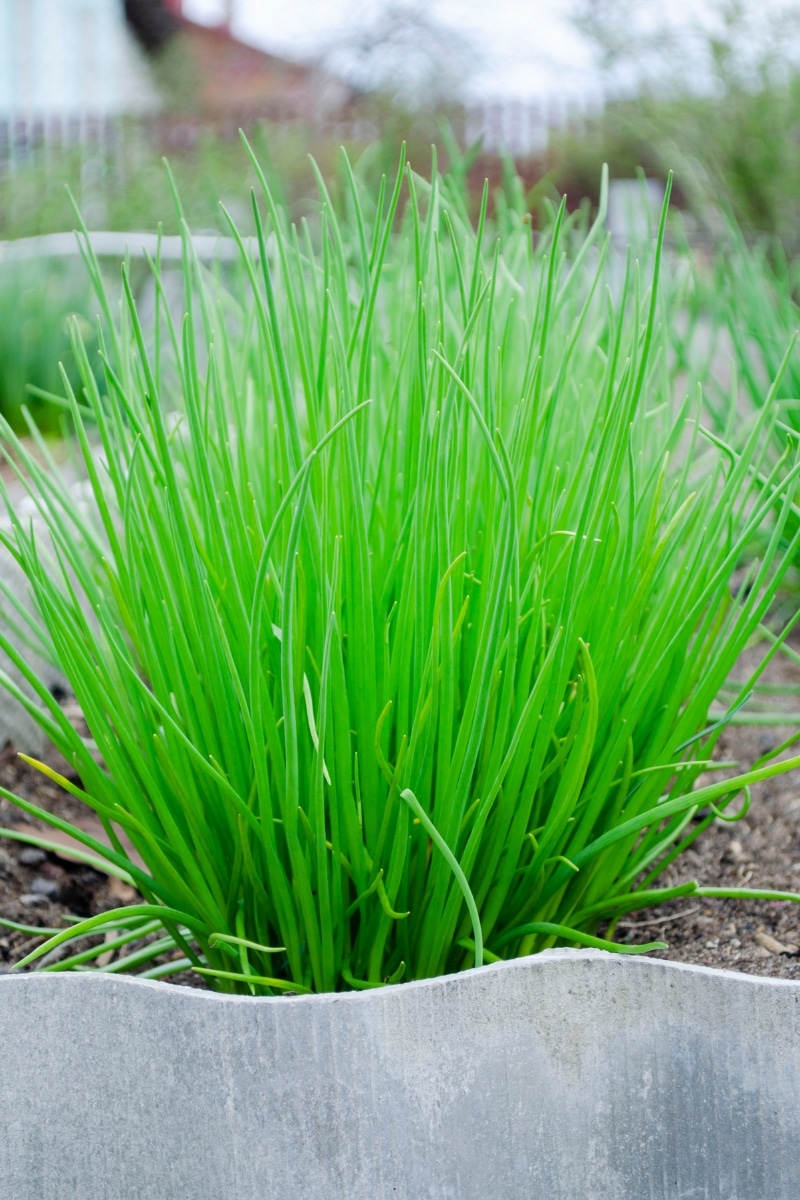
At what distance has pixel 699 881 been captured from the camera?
1041 millimetres

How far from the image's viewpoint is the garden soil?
89 cm

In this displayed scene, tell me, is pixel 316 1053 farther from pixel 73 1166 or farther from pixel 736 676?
pixel 736 676

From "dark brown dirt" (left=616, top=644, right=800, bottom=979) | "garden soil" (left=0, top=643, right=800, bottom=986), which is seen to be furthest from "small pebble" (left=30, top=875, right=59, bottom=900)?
"dark brown dirt" (left=616, top=644, right=800, bottom=979)

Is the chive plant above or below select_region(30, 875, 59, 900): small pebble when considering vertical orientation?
above

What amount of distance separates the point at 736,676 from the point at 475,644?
0.93m

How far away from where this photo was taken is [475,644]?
750mm

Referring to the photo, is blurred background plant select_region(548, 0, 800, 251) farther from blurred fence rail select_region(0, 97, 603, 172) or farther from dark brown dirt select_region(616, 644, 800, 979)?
dark brown dirt select_region(616, 644, 800, 979)

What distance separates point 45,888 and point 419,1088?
529 mm

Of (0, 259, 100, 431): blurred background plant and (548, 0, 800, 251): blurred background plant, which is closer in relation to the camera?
(0, 259, 100, 431): blurred background plant

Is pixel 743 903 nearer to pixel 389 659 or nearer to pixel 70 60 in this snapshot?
pixel 389 659

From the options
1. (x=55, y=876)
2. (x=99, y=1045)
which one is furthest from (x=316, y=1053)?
(x=55, y=876)

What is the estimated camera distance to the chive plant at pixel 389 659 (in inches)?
26.4

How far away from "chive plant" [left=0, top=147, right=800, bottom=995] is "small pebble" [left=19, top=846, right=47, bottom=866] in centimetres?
30

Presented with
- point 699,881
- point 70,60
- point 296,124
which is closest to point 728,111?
point 296,124
